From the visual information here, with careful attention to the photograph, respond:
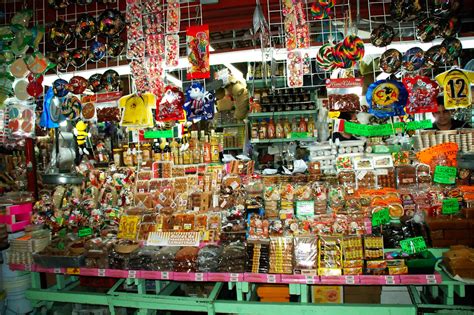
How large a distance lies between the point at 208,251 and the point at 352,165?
6.49 feet

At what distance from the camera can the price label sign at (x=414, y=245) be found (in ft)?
10.3

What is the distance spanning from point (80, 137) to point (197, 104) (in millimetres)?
3083

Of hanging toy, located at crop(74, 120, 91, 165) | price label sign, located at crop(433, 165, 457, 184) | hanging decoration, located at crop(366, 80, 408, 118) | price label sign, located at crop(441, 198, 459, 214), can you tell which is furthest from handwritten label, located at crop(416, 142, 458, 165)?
hanging toy, located at crop(74, 120, 91, 165)

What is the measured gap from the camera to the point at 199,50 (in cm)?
373

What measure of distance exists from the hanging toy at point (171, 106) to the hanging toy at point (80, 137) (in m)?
2.45

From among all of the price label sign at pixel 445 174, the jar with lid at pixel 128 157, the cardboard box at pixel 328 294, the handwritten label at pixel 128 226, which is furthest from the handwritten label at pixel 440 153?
the jar with lid at pixel 128 157

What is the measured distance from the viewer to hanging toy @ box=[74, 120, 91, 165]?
19.5ft

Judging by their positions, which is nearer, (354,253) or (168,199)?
(354,253)

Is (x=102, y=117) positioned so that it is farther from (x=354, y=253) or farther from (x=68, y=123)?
(x=354, y=253)

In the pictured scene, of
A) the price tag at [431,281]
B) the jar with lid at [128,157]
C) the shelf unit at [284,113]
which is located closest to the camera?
the price tag at [431,281]

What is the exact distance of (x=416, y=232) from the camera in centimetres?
339

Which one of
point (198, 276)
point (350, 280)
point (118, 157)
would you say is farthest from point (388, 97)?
point (118, 157)

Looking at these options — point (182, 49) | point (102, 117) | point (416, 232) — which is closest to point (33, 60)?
point (102, 117)

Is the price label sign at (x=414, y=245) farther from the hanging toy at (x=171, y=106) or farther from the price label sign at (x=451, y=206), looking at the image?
the hanging toy at (x=171, y=106)
